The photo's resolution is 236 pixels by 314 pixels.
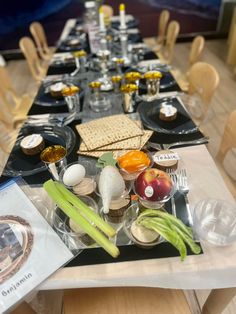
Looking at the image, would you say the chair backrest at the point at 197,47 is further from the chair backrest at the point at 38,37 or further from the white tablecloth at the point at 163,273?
the white tablecloth at the point at 163,273

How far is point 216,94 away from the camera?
8.30 feet

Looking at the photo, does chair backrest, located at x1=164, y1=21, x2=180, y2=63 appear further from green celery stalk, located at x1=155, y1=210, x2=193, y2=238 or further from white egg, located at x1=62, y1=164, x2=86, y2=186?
green celery stalk, located at x1=155, y1=210, x2=193, y2=238

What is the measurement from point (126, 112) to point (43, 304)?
2.97ft

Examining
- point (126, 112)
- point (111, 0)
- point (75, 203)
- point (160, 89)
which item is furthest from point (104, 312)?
point (111, 0)

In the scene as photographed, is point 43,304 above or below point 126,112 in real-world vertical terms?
below

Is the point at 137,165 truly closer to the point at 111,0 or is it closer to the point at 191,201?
the point at 191,201

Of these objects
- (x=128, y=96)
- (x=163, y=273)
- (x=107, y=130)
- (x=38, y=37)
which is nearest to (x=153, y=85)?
(x=128, y=96)

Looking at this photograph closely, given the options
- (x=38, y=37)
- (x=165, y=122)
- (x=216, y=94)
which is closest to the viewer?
(x=165, y=122)

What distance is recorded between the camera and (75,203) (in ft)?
2.21

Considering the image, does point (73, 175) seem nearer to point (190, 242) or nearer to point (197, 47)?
point (190, 242)

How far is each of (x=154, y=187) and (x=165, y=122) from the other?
1.56 ft

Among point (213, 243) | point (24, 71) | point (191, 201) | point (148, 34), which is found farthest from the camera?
point (148, 34)

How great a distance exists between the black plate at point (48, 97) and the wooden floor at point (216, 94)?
334mm

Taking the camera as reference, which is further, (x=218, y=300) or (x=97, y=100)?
(x=97, y=100)
